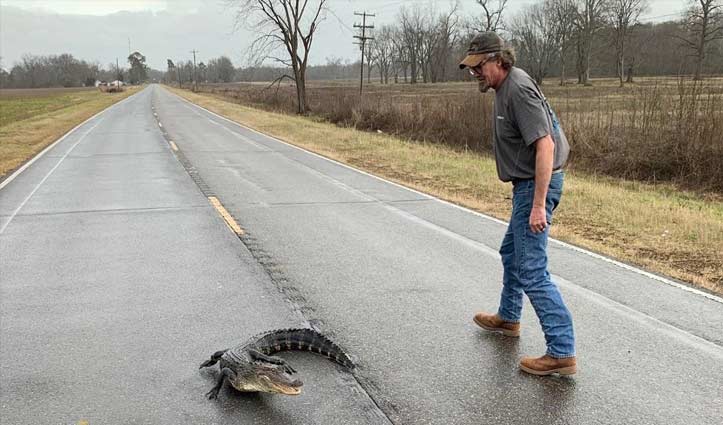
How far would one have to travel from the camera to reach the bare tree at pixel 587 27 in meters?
77.2

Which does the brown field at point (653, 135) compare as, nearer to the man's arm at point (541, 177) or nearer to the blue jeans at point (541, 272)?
the blue jeans at point (541, 272)

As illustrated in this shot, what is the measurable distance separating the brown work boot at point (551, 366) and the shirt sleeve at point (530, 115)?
1.41 metres

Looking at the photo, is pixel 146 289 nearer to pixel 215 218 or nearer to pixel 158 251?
pixel 158 251

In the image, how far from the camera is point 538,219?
12.0 ft

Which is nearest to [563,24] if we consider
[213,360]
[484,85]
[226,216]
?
[226,216]

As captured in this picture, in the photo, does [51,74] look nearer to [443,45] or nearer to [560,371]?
[443,45]

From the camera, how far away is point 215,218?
27.7 ft

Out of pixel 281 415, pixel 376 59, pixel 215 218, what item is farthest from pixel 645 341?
pixel 376 59

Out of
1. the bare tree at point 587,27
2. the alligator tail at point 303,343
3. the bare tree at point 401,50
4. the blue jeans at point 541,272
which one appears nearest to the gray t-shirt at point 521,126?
the blue jeans at point 541,272

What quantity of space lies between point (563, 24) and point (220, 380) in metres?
88.6

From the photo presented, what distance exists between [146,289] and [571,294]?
396cm

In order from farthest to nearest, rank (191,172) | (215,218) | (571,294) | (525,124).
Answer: (191,172), (215,218), (571,294), (525,124)

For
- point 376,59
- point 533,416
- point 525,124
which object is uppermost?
point 376,59

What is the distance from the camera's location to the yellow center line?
25.4 feet
